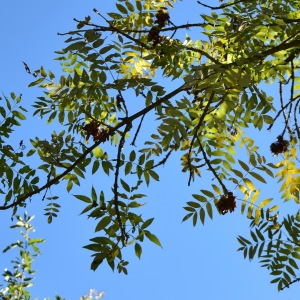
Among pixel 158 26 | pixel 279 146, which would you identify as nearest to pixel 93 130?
pixel 158 26

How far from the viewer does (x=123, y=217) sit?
228 centimetres

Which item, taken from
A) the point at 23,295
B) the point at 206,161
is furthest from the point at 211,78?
the point at 23,295

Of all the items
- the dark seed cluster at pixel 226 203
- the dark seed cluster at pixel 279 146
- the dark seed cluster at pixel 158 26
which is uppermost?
the dark seed cluster at pixel 158 26

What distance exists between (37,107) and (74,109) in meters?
0.17

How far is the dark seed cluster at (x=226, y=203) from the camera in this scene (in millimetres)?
2250

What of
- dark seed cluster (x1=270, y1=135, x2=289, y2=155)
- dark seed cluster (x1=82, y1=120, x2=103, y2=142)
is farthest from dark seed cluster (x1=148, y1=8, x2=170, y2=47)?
dark seed cluster (x1=270, y1=135, x2=289, y2=155)

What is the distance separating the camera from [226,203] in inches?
88.6

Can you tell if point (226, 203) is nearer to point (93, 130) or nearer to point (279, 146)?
point (279, 146)

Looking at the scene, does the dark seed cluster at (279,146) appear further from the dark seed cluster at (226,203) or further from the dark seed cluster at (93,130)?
the dark seed cluster at (93,130)

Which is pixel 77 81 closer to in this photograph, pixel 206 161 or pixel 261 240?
A: pixel 206 161

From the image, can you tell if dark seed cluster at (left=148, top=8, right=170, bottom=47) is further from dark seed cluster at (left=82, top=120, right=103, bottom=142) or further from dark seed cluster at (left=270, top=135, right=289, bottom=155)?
dark seed cluster at (left=270, top=135, right=289, bottom=155)

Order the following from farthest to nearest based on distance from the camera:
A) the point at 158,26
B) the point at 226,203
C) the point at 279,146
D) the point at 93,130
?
the point at 158,26 < the point at 93,130 < the point at 279,146 < the point at 226,203

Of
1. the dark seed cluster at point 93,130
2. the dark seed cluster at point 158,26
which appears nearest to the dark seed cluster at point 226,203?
the dark seed cluster at point 93,130

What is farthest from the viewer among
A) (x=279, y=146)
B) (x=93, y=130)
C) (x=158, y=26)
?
(x=158, y=26)
